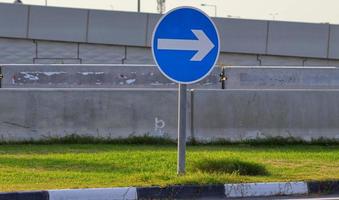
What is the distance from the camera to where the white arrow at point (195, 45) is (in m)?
9.29

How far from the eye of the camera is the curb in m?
8.20

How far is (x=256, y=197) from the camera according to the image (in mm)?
8766

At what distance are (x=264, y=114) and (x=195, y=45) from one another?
15.5 feet

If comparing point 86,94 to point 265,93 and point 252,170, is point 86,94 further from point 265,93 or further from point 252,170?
point 252,170

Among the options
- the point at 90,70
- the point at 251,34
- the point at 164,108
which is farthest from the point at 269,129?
the point at 251,34

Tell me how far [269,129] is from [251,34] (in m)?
16.8

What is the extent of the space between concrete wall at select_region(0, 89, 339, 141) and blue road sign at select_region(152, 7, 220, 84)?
420cm

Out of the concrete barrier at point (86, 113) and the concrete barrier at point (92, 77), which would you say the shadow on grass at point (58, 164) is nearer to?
the concrete barrier at point (86, 113)

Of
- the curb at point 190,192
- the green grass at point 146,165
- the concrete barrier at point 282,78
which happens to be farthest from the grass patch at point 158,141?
the concrete barrier at point 282,78

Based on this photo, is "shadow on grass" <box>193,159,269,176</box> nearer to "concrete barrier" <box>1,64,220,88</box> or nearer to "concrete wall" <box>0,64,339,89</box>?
"concrete wall" <box>0,64,339,89</box>

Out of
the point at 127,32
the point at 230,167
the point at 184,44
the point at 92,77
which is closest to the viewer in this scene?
the point at 184,44

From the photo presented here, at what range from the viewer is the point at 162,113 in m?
13.6

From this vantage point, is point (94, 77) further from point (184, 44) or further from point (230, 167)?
point (184, 44)

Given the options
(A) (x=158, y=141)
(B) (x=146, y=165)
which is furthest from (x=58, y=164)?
(A) (x=158, y=141)
